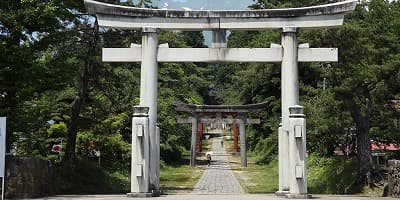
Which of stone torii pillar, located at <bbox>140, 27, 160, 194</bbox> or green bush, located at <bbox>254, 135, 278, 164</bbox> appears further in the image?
green bush, located at <bbox>254, 135, 278, 164</bbox>

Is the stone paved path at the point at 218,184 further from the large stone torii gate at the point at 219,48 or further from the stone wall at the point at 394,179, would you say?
the stone wall at the point at 394,179

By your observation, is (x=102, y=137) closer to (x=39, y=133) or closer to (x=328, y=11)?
(x=39, y=133)

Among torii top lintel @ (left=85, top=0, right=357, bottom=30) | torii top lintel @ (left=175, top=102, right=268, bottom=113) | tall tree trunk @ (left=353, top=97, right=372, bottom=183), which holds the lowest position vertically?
tall tree trunk @ (left=353, top=97, right=372, bottom=183)

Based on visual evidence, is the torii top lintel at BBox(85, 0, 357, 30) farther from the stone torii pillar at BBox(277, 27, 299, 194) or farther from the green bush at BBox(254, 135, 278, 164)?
the green bush at BBox(254, 135, 278, 164)

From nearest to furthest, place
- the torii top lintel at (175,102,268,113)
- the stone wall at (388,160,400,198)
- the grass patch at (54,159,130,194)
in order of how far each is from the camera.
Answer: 1. the stone wall at (388,160,400,198)
2. the grass patch at (54,159,130,194)
3. the torii top lintel at (175,102,268,113)

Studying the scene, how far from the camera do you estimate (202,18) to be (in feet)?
53.2

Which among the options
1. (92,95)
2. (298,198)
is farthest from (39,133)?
(298,198)

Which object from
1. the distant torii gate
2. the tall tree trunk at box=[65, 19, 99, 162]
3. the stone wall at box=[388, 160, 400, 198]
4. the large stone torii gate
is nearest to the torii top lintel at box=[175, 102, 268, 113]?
the distant torii gate

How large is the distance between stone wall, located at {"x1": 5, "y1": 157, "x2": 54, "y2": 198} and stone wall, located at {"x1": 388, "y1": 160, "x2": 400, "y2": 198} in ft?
41.2

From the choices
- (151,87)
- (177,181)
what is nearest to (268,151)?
(177,181)

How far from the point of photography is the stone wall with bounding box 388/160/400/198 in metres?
17.3

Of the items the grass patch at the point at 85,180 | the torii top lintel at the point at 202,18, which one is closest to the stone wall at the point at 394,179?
the torii top lintel at the point at 202,18

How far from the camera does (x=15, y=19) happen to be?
15938 millimetres

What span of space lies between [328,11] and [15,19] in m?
10.4
